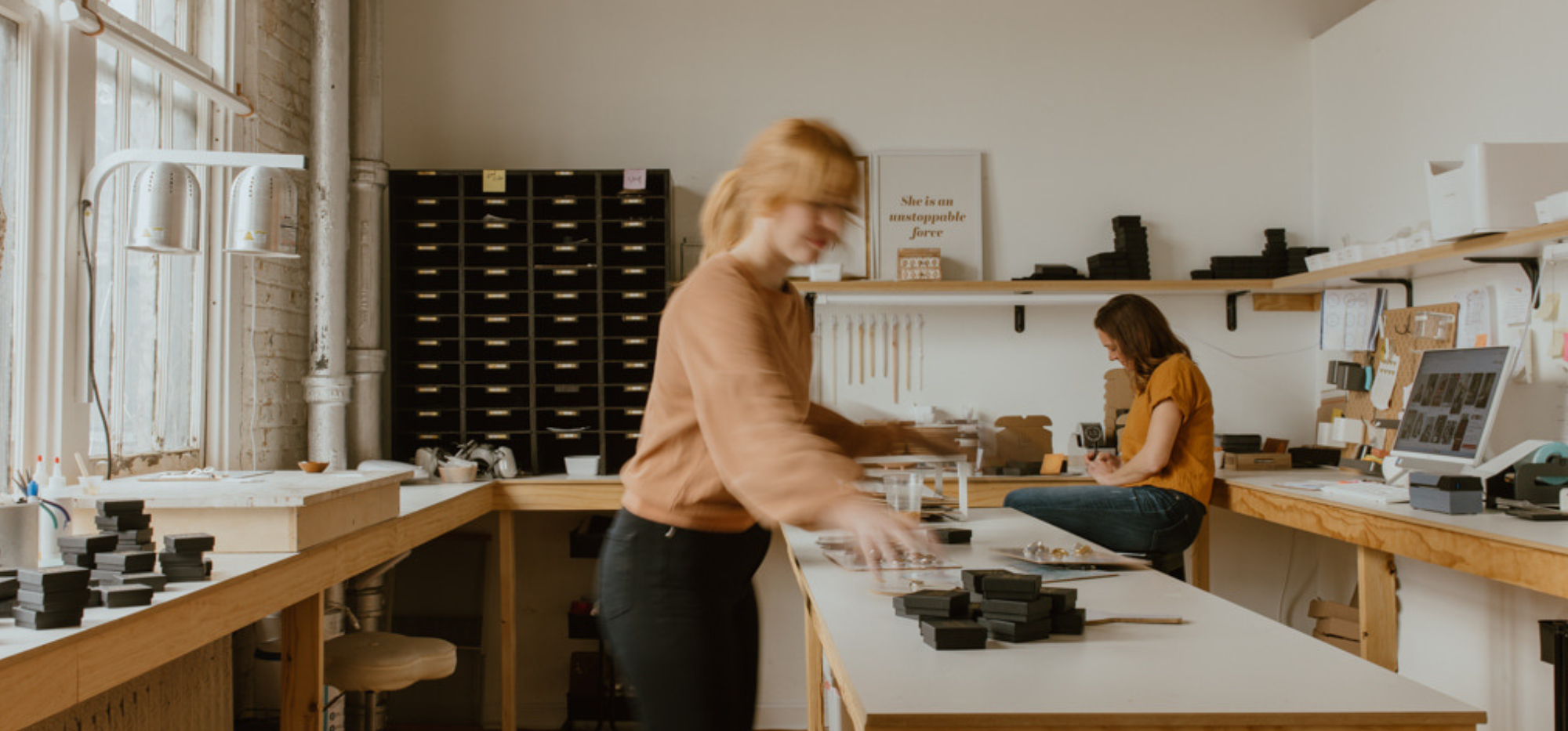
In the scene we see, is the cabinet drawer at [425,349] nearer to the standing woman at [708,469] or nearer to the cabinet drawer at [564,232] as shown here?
the cabinet drawer at [564,232]

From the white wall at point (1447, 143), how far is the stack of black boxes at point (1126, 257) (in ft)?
2.94

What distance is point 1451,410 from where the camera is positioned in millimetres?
3383

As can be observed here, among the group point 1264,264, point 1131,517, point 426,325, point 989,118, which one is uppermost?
point 989,118

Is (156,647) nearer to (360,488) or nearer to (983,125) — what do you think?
(360,488)

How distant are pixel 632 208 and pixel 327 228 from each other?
1.18m

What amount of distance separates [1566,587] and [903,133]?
320 cm

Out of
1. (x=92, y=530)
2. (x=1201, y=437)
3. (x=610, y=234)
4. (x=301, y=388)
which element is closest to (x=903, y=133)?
(x=610, y=234)

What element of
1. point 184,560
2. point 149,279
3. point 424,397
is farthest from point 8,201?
point 424,397

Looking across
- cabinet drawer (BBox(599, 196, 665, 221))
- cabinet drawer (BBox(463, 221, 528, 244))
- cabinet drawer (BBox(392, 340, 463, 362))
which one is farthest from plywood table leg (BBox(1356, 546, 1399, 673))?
cabinet drawer (BBox(392, 340, 463, 362))

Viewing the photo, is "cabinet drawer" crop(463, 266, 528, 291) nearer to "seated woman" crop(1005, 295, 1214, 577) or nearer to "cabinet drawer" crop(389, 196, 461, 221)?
"cabinet drawer" crop(389, 196, 461, 221)

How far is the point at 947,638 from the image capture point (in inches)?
66.0

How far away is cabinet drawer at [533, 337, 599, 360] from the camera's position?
454 centimetres

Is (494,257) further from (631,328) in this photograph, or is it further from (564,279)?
(631,328)

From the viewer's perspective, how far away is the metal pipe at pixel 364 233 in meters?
4.28
